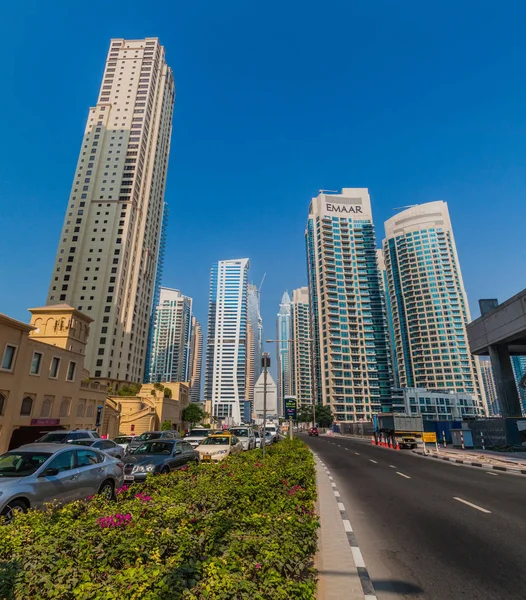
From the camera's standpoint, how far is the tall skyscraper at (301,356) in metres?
171

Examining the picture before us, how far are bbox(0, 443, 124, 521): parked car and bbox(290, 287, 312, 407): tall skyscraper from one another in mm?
154212

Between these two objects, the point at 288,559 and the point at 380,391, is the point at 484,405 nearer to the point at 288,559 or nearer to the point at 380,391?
the point at 380,391

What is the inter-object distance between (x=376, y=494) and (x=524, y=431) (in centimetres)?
2488

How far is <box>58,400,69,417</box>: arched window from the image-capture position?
31678 mm

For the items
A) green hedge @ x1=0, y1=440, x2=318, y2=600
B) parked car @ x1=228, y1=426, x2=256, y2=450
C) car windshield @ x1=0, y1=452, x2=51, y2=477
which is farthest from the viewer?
parked car @ x1=228, y1=426, x2=256, y2=450

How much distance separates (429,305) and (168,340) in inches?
4788

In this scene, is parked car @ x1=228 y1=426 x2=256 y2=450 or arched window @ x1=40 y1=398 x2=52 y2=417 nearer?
parked car @ x1=228 y1=426 x2=256 y2=450

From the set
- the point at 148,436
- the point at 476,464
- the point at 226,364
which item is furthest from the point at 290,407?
the point at 226,364

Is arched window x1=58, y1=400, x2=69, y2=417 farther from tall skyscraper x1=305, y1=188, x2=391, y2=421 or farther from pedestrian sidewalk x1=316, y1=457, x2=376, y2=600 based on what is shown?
tall skyscraper x1=305, y1=188, x2=391, y2=421

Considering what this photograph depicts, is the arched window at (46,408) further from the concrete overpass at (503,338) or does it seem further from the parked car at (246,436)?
the concrete overpass at (503,338)

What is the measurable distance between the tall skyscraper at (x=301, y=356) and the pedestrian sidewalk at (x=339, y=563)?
15506 centimetres

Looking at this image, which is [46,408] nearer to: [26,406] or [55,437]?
[26,406]

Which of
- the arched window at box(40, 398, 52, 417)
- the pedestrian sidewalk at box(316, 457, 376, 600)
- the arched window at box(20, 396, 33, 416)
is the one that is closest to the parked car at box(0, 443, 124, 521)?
→ the pedestrian sidewalk at box(316, 457, 376, 600)

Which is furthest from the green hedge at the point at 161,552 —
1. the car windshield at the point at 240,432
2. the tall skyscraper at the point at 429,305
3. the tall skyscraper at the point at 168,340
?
the tall skyscraper at the point at 168,340
